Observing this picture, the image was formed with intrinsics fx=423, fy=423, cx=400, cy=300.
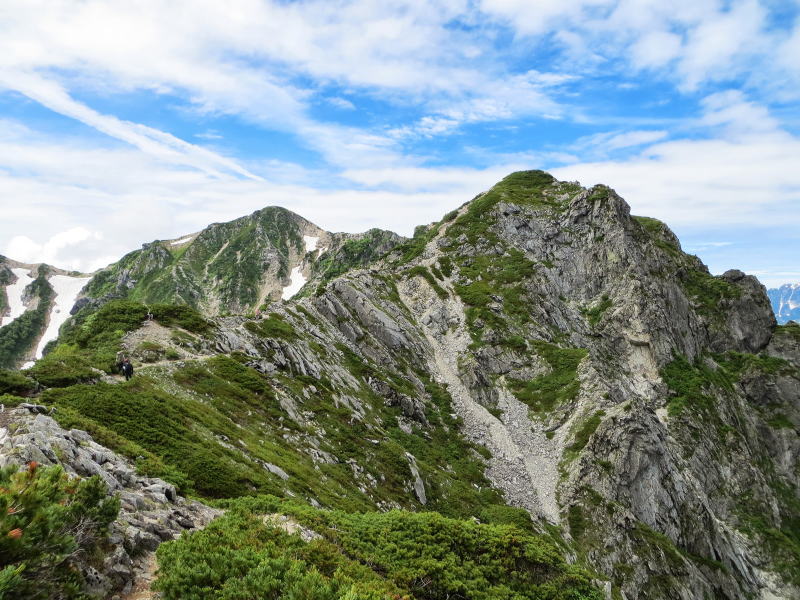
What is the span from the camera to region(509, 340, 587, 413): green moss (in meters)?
62.6

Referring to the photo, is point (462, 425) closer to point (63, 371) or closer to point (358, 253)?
point (63, 371)

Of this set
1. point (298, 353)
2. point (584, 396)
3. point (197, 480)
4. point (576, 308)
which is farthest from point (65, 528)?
point (576, 308)

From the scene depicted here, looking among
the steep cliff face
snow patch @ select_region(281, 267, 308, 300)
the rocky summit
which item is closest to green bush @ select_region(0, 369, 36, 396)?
the rocky summit

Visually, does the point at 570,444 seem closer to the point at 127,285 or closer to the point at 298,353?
the point at 298,353

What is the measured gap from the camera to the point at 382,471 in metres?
Result: 37.4

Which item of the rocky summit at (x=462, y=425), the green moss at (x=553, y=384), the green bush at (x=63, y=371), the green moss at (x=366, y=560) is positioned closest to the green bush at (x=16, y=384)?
the rocky summit at (x=462, y=425)

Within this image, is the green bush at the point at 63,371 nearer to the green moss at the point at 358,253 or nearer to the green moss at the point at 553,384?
the green moss at the point at 553,384

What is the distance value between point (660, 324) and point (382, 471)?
7639cm

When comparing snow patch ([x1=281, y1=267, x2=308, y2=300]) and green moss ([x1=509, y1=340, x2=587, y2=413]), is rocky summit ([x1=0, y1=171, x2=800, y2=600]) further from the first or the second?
snow patch ([x1=281, y1=267, x2=308, y2=300])

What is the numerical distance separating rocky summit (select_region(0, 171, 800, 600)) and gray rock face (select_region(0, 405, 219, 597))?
82 millimetres

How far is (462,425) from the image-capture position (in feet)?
197

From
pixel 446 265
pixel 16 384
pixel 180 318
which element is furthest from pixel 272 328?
pixel 446 265

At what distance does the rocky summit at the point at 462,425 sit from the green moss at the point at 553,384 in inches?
14.2

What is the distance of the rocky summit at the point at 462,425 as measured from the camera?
14.8 m
